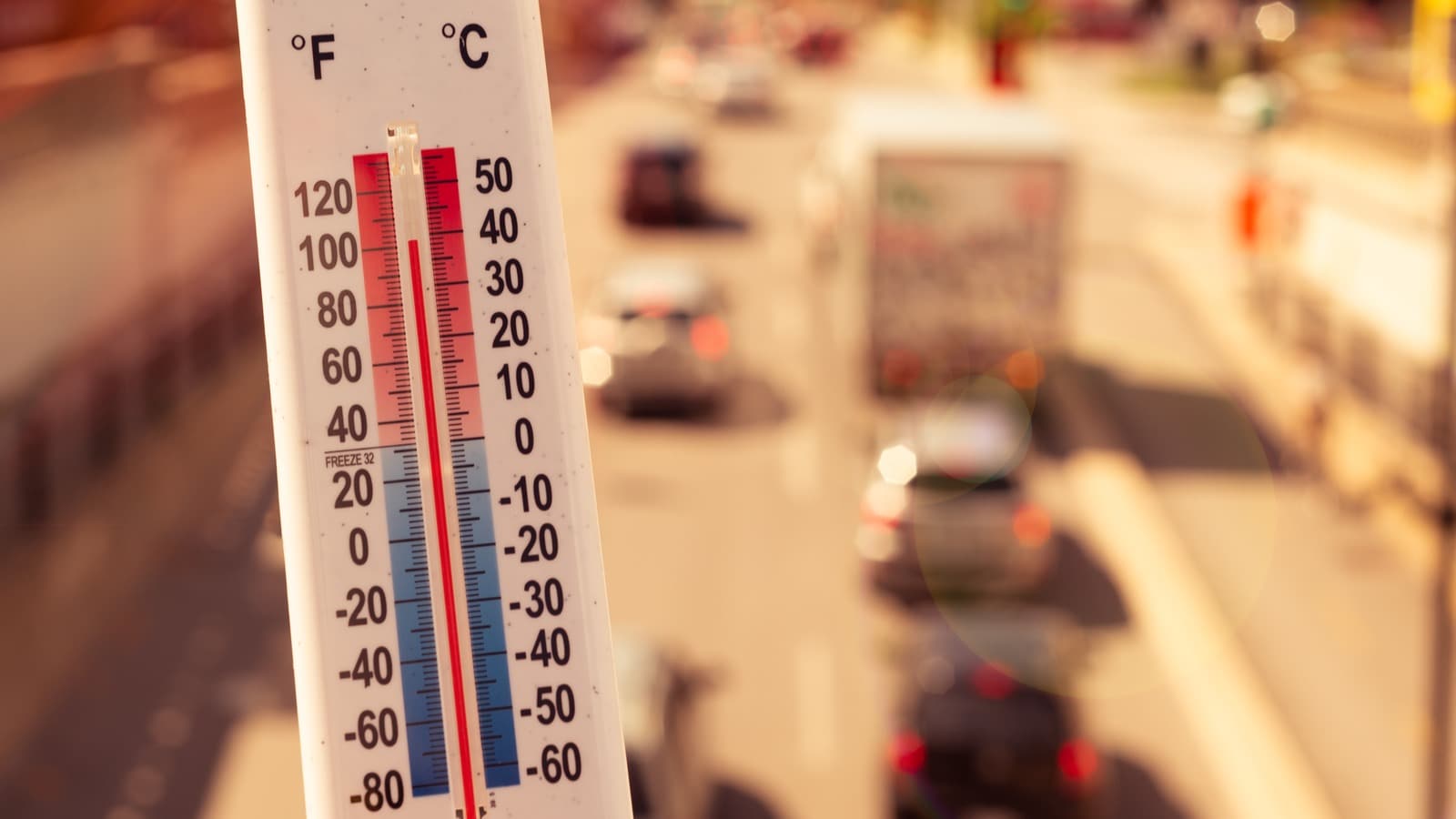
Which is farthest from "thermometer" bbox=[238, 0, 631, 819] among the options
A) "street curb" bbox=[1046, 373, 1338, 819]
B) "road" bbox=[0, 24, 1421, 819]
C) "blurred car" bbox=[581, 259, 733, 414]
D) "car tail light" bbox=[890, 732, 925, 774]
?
"blurred car" bbox=[581, 259, 733, 414]

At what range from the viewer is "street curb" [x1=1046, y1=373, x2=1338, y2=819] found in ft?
47.0

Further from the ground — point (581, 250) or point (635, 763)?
point (581, 250)

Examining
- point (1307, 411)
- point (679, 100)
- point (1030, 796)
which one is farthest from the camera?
point (679, 100)

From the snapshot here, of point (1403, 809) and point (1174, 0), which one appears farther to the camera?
point (1174, 0)

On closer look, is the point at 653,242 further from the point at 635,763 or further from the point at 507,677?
the point at 507,677

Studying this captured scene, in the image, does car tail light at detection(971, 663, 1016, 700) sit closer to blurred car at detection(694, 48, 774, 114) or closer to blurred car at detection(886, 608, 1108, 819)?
blurred car at detection(886, 608, 1108, 819)

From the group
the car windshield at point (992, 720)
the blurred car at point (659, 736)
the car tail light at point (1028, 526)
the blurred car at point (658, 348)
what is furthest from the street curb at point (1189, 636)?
the blurred car at point (658, 348)

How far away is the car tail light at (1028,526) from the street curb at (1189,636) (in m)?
1.31

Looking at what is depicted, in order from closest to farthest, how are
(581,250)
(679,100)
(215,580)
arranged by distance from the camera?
(215,580) → (581,250) → (679,100)

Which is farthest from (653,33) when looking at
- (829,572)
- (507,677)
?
(507,677)

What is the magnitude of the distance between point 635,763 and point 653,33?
94.9 m

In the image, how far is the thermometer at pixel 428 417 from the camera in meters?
3.57

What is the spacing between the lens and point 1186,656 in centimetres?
1708

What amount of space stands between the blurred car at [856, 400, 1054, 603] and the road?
59 centimetres
